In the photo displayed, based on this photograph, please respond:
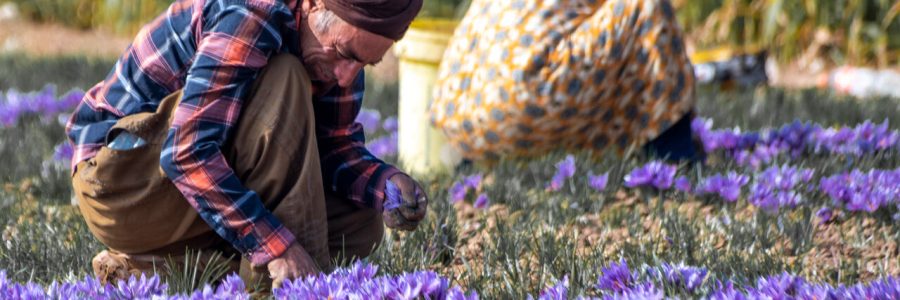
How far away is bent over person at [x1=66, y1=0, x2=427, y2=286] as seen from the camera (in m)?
2.57

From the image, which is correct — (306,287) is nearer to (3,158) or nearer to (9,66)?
(3,158)

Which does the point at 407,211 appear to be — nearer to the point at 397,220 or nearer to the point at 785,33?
the point at 397,220

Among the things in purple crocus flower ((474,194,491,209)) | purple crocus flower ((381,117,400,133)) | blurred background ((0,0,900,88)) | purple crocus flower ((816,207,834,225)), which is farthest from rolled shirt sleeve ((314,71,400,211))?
blurred background ((0,0,900,88))

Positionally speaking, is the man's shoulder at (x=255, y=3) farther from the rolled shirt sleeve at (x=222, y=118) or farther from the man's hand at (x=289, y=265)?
the man's hand at (x=289, y=265)

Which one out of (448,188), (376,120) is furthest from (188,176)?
(376,120)

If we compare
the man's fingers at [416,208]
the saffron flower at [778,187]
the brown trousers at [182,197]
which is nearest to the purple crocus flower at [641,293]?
the man's fingers at [416,208]

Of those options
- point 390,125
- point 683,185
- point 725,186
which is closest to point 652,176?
point 683,185

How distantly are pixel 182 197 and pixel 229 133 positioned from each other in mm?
194

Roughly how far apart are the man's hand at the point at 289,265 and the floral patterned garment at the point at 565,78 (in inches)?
63.2

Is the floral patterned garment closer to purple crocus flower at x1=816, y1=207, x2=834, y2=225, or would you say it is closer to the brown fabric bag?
purple crocus flower at x1=816, y1=207, x2=834, y2=225

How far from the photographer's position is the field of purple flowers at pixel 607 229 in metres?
2.54

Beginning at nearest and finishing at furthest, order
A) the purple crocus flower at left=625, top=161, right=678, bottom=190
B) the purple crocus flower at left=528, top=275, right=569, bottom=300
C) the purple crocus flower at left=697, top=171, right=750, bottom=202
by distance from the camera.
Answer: the purple crocus flower at left=528, top=275, right=569, bottom=300, the purple crocus flower at left=697, top=171, right=750, bottom=202, the purple crocus flower at left=625, top=161, right=678, bottom=190

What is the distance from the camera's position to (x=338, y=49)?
2.65m

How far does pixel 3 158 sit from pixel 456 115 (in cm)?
155
